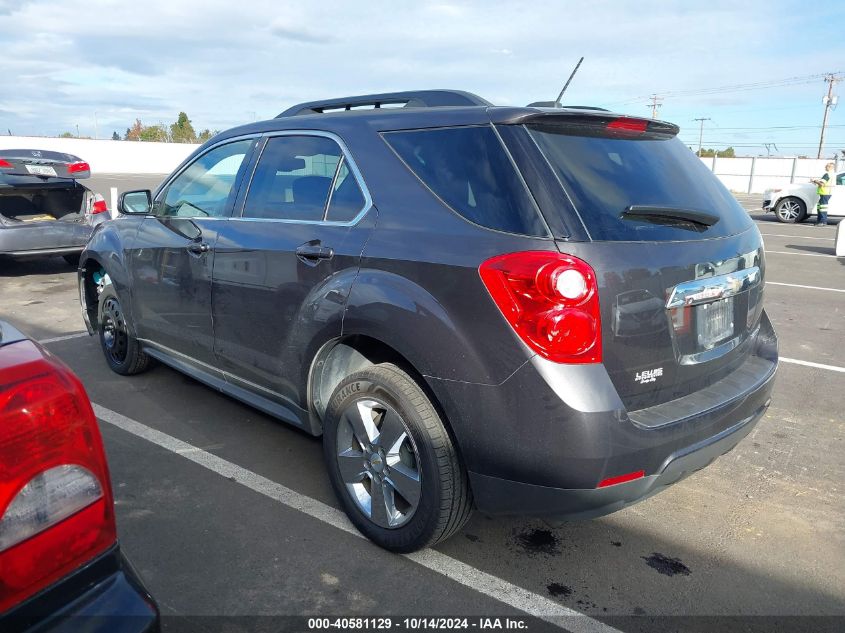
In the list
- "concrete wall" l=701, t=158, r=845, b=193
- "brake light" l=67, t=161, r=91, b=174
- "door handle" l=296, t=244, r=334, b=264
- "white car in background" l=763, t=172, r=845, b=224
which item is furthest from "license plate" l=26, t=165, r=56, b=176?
"concrete wall" l=701, t=158, r=845, b=193

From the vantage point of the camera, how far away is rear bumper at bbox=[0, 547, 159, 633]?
53.8 inches

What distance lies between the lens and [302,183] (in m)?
3.33

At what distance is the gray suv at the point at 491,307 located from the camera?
7.64ft

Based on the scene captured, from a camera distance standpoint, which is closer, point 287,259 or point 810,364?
point 287,259

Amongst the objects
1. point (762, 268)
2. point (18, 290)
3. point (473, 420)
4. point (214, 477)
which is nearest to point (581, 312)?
point (473, 420)

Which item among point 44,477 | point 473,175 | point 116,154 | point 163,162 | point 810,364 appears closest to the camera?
point 44,477

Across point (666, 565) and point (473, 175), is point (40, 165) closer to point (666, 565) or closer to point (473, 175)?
point (473, 175)

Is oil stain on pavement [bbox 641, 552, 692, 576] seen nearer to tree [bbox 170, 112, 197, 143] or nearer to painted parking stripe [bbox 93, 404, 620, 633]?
painted parking stripe [bbox 93, 404, 620, 633]

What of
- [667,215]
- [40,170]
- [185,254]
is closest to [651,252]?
[667,215]

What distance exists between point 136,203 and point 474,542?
10.3ft

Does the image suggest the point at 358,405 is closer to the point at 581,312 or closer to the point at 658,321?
the point at 581,312

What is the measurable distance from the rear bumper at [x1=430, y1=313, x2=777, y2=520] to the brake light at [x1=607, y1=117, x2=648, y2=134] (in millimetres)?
1111

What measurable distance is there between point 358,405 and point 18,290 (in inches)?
285

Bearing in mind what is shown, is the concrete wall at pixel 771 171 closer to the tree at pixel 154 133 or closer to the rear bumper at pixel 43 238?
the rear bumper at pixel 43 238
